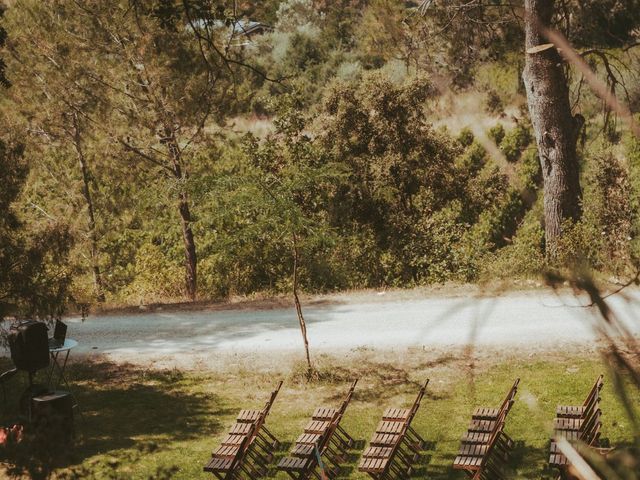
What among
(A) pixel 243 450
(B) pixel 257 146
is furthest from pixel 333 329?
(B) pixel 257 146

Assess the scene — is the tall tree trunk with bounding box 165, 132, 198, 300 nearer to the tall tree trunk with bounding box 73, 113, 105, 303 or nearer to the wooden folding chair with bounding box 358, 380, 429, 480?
the tall tree trunk with bounding box 73, 113, 105, 303

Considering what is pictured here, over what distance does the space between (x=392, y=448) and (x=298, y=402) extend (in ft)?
9.67

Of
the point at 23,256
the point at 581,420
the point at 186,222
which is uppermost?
the point at 186,222

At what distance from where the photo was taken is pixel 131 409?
10695 mm

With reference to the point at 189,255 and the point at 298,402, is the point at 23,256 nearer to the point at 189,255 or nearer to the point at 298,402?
the point at 298,402

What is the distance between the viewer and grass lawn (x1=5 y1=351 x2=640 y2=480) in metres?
8.82

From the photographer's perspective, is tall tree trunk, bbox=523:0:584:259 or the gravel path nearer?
the gravel path

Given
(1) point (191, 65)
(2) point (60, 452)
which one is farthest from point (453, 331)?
(2) point (60, 452)

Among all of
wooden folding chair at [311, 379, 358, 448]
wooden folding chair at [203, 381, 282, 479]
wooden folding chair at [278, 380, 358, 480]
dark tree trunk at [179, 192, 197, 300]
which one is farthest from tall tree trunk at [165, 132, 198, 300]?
wooden folding chair at [278, 380, 358, 480]

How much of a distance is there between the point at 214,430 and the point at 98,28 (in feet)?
33.2

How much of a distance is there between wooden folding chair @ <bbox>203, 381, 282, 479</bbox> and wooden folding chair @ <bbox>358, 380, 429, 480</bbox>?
3.75 feet

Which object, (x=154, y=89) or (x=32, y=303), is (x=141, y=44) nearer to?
(x=154, y=89)

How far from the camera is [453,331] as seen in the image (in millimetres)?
12656

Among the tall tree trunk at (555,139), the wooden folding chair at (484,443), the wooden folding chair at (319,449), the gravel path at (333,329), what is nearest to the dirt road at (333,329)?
the gravel path at (333,329)
